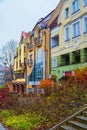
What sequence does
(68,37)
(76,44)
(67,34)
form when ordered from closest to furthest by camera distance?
1. (76,44)
2. (68,37)
3. (67,34)

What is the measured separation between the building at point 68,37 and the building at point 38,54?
144cm

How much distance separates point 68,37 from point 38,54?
11.3 metres

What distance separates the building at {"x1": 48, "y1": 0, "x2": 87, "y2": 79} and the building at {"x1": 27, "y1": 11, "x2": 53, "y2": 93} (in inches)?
56.5

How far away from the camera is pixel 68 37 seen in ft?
126

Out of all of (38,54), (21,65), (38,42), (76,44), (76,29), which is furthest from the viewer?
(21,65)

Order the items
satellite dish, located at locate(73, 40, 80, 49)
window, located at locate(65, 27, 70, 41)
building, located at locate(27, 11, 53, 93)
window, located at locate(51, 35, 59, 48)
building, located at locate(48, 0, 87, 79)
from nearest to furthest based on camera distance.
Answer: building, located at locate(48, 0, 87, 79) → satellite dish, located at locate(73, 40, 80, 49) → window, located at locate(65, 27, 70, 41) → window, located at locate(51, 35, 59, 48) → building, located at locate(27, 11, 53, 93)

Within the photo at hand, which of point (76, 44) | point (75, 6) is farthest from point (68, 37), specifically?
point (75, 6)

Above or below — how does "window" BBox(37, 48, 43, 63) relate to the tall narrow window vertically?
below

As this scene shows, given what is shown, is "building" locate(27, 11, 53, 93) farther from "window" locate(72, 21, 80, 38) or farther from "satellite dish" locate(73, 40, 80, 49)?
"satellite dish" locate(73, 40, 80, 49)

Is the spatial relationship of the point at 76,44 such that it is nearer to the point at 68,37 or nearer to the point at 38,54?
the point at 68,37

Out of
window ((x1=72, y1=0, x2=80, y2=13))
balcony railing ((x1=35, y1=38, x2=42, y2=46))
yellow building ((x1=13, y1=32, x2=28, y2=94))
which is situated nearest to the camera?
window ((x1=72, y1=0, x2=80, y2=13))

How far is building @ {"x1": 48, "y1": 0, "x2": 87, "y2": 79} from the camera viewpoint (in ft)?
114

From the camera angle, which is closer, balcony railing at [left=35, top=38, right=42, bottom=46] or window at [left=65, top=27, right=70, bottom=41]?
window at [left=65, top=27, right=70, bottom=41]

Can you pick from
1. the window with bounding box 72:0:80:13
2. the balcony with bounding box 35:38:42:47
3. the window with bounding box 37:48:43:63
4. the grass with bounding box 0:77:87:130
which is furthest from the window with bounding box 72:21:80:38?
the grass with bounding box 0:77:87:130
